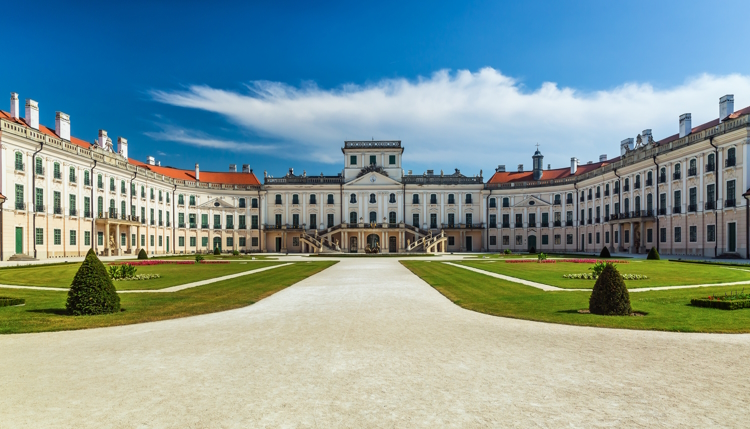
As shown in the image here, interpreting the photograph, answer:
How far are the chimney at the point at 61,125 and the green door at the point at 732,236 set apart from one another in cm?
6529

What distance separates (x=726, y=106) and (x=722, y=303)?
43406 mm

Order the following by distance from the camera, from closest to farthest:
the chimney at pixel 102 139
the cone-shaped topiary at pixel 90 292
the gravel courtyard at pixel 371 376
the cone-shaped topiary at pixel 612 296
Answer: the gravel courtyard at pixel 371 376 → the cone-shaped topiary at pixel 612 296 → the cone-shaped topiary at pixel 90 292 → the chimney at pixel 102 139

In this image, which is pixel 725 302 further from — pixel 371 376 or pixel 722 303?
pixel 371 376

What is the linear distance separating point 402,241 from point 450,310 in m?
59.6

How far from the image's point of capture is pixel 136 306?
49.1 ft

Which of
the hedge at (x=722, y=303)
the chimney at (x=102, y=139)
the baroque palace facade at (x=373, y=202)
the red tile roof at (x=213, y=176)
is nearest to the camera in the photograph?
the hedge at (x=722, y=303)

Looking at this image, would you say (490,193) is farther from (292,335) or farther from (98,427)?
(98,427)

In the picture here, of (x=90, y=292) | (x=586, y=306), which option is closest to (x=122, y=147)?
(x=90, y=292)

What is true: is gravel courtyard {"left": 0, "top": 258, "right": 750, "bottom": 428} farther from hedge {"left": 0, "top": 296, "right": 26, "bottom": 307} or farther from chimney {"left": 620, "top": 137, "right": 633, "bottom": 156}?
chimney {"left": 620, "top": 137, "right": 633, "bottom": 156}

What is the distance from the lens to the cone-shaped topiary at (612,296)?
42.5 feet

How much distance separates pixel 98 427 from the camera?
5492 mm

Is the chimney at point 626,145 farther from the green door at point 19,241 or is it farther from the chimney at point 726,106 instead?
the green door at point 19,241

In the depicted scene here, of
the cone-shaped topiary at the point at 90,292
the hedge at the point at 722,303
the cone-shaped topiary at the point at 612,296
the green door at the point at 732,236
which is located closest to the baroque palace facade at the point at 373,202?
the green door at the point at 732,236

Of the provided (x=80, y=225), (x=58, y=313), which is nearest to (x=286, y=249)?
(x=80, y=225)
